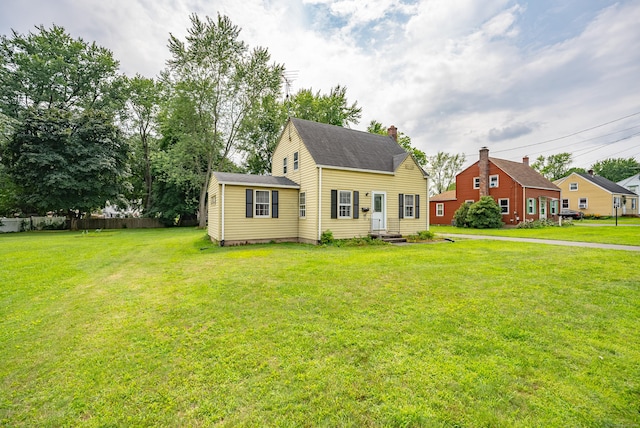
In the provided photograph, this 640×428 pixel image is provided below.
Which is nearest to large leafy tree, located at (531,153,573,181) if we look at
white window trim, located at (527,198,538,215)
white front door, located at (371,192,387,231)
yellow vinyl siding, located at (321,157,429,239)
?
white window trim, located at (527,198,538,215)

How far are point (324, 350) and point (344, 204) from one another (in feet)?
34.4

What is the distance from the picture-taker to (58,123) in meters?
22.0

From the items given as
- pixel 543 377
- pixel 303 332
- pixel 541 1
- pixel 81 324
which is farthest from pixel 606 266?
pixel 81 324

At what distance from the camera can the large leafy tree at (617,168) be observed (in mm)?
54094

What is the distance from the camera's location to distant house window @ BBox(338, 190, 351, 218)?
13.3 meters

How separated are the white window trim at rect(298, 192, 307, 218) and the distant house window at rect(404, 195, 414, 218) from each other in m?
5.73

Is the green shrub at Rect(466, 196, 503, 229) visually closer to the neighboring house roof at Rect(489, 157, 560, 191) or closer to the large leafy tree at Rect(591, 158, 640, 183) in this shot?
the neighboring house roof at Rect(489, 157, 560, 191)

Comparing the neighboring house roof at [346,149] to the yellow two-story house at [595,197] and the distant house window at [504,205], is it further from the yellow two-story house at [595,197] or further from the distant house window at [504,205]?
the yellow two-story house at [595,197]

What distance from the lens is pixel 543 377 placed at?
2719 mm

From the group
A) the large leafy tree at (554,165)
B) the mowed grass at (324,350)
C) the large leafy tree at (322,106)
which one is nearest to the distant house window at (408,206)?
the mowed grass at (324,350)

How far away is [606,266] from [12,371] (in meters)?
11.6

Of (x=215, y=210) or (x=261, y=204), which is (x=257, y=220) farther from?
(x=215, y=210)

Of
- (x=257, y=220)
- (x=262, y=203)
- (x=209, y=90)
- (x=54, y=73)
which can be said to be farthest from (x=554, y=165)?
(x=54, y=73)

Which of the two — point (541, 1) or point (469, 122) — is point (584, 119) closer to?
point (469, 122)
